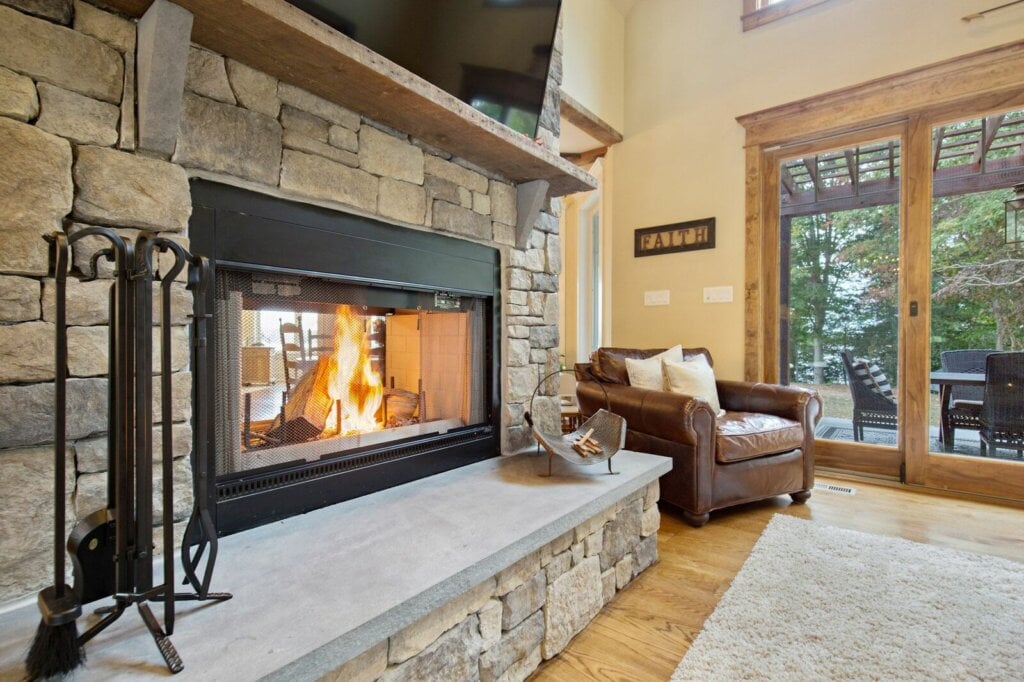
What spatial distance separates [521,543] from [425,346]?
876mm

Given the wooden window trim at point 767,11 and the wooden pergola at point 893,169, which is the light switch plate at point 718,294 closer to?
the wooden pergola at point 893,169

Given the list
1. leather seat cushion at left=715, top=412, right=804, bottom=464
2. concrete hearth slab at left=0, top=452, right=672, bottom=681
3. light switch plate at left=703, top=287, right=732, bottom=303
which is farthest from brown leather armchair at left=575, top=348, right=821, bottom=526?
light switch plate at left=703, top=287, right=732, bottom=303

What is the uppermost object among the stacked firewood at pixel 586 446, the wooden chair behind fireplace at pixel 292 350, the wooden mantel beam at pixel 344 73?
the wooden mantel beam at pixel 344 73

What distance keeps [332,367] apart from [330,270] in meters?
0.33

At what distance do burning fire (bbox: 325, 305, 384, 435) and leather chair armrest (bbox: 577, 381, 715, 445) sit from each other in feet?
3.23

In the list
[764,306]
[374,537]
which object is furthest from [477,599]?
[764,306]

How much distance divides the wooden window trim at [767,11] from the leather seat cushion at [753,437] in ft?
9.41

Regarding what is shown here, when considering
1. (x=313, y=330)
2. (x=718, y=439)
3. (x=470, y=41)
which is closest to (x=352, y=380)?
(x=313, y=330)

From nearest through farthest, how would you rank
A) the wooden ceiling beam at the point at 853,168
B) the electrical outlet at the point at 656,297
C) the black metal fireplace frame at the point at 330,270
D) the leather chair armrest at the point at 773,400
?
the black metal fireplace frame at the point at 330,270, the leather chair armrest at the point at 773,400, the wooden ceiling beam at the point at 853,168, the electrical outlet at the point at 656,297

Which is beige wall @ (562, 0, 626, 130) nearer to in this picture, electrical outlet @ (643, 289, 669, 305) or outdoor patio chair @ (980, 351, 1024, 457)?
electrical outlet @ (643, 289, 669, 305)

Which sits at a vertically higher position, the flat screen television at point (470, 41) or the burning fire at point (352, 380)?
the flat screen television at point (470, 41)

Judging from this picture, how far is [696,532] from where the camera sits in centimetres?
229

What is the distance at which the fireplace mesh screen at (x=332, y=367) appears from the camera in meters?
1.28

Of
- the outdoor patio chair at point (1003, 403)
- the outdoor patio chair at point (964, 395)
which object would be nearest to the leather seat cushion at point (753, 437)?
the outdoor patio chair at point (964, 395)
